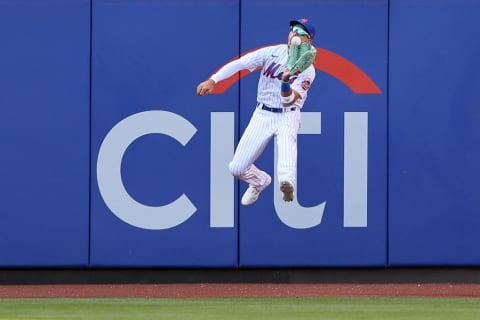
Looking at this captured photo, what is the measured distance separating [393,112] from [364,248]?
4.70ft

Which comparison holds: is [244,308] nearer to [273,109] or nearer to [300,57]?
[273,109]

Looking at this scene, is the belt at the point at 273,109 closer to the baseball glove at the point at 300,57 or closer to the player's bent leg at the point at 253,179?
the player's bent leg at the point at 253,179

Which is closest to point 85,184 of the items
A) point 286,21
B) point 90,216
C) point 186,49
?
point 90,216

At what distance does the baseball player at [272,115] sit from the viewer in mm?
11602

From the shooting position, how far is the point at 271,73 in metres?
12.0

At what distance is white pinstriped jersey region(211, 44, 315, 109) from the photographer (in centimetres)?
1173

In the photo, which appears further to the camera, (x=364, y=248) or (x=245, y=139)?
(x=364, y=248)

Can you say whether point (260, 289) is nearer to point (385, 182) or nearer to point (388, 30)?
point (385, 182)

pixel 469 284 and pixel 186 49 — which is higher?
pixel 186 49

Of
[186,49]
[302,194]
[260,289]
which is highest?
[186,49]

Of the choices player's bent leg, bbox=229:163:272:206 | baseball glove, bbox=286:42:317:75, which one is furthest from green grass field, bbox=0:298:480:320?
baseball glove, bbox=286:42:317:75

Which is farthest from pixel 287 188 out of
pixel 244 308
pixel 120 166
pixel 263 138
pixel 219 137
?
pixel 120 166

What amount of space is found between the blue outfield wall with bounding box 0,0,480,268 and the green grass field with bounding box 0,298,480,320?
4.71 feet

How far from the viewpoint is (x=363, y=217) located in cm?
1498
